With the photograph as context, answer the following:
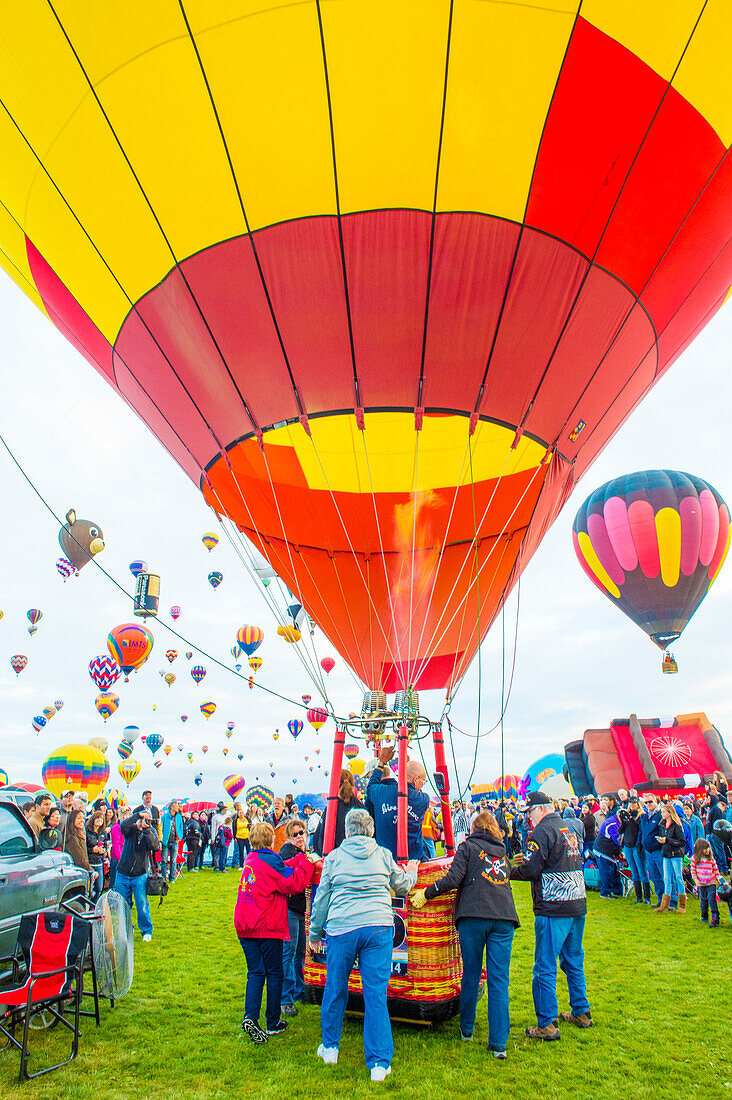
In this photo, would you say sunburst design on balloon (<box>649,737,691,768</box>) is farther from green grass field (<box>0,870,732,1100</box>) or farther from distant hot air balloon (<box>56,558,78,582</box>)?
distant hot air balloon (<box>56,558,78,582</box>)

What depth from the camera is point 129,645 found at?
79.8 feet

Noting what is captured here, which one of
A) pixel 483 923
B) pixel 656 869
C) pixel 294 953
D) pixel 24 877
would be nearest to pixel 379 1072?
pixel 483 923

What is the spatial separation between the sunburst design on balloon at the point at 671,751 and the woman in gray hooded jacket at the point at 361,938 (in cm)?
2047

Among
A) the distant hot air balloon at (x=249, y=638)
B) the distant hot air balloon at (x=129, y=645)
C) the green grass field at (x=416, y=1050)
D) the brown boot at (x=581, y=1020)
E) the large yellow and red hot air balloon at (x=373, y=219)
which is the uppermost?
the distant hot air balloon at (x=249, y=638)

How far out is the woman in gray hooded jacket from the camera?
3748 mm

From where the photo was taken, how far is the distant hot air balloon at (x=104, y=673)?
89.8ft

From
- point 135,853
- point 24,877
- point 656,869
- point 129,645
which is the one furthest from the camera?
point 129,645

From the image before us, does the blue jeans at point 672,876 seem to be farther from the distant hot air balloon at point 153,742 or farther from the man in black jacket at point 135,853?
the distant hot air balloon at point 153,742

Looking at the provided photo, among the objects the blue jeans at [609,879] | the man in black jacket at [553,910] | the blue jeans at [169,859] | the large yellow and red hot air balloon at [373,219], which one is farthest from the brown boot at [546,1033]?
the blue jeans at [169,859]

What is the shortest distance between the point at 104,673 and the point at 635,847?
2259cm

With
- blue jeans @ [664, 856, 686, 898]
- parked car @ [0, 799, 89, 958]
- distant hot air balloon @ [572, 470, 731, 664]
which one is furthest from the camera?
distant hot air balloon @ [572, 470, 731, 664]

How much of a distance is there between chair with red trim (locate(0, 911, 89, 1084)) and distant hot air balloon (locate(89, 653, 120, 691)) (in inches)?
964

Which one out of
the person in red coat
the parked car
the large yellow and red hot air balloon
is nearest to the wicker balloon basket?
the person in red coat

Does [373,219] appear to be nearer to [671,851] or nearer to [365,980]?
[365,980]
